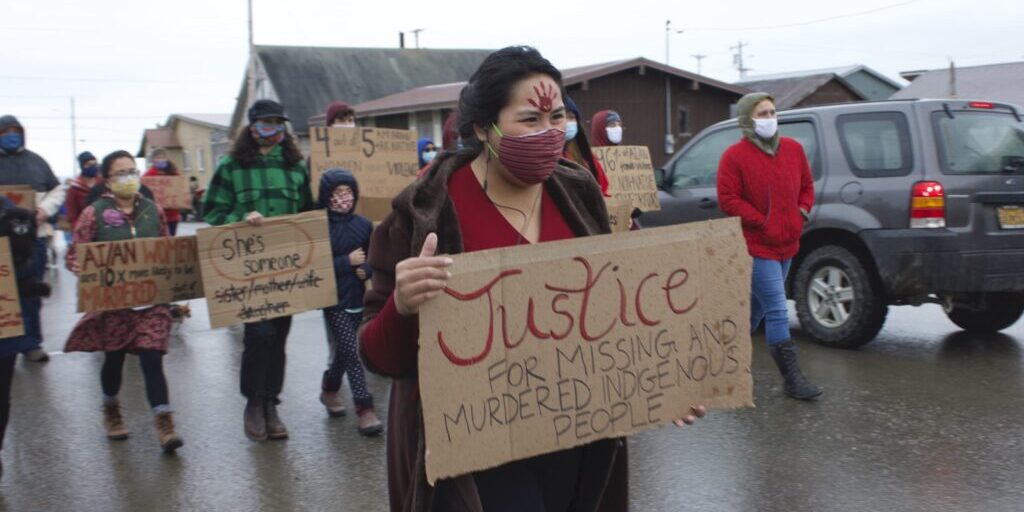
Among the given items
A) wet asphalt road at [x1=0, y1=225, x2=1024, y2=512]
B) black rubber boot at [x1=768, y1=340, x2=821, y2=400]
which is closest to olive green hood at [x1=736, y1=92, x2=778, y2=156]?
black rubber boot at [x1=768, y1=340, x2=821, y2=400]

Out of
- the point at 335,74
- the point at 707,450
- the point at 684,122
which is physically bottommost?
the point at 707,450

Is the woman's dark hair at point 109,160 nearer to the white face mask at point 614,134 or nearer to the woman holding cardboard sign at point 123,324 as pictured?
the woman holding cardboard sign at point 123,324

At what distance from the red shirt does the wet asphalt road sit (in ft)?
7.87

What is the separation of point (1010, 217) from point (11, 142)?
753cm

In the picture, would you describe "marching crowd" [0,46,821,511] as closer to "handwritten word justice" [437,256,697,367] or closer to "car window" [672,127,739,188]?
"handwritten word justice" [437,256,697,367]

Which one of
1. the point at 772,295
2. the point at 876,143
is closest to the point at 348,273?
the point at 772,295

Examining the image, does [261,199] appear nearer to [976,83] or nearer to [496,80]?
[496,80]

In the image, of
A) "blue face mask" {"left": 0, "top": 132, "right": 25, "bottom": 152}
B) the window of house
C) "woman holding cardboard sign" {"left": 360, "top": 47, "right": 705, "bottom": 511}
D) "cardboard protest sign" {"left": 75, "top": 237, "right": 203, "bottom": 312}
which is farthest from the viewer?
the window of house

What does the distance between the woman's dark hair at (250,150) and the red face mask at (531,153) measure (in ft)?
12.0

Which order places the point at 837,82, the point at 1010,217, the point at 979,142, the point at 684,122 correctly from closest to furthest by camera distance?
the point at 1010,217 < the point at 979,142 < the point at 684,122 < the point at 837,82

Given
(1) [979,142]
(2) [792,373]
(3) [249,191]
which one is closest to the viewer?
(3) [249,191]

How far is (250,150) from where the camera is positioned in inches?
234

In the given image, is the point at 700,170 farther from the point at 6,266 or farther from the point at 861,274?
the point at 6,266

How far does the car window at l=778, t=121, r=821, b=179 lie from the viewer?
8.23 m
